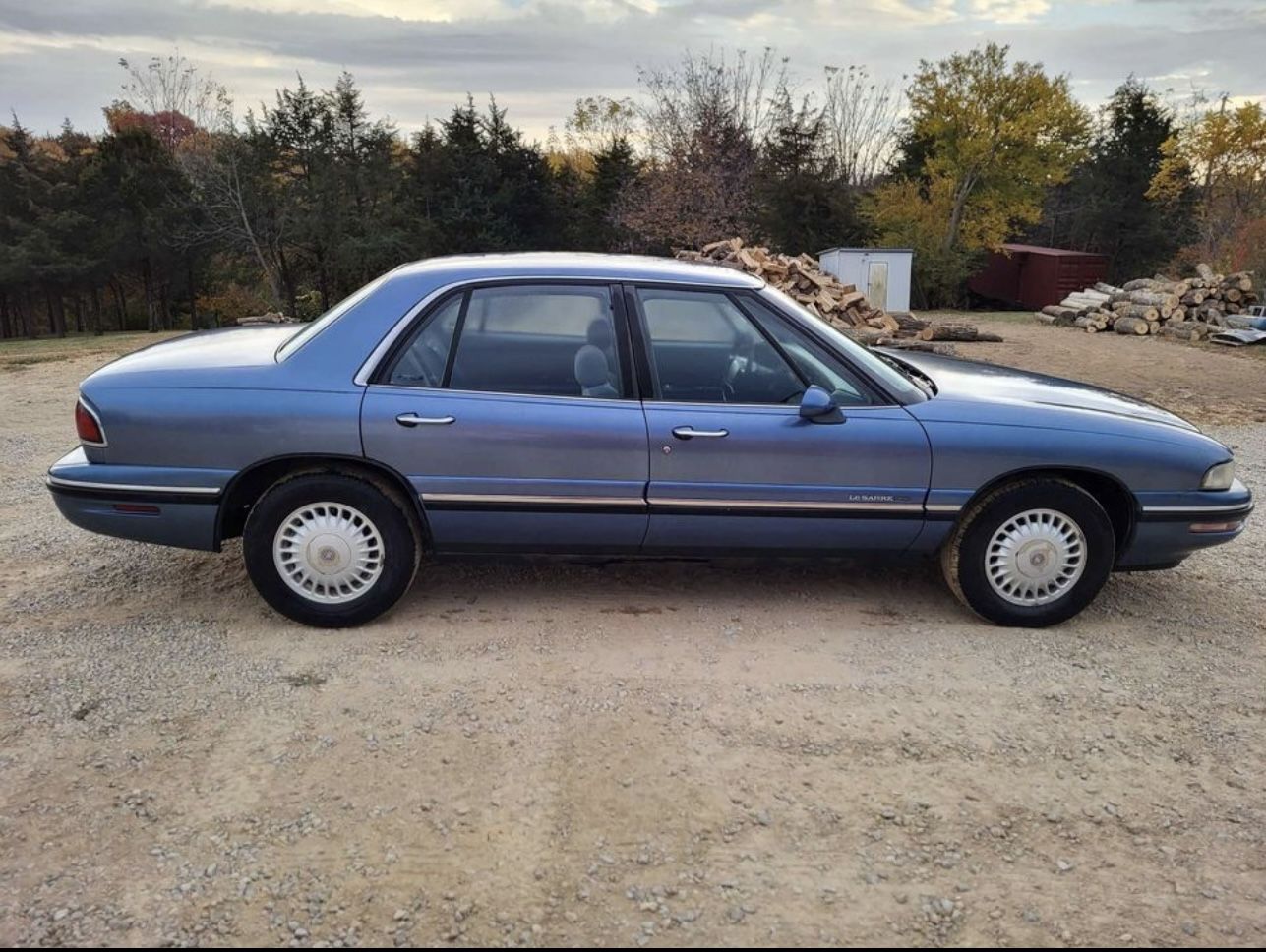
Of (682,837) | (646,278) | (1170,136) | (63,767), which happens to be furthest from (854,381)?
(1170,136)

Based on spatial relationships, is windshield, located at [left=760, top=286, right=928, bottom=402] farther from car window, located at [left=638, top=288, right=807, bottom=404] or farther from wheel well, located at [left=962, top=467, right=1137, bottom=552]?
wheel well, located at [left=962, top=467, right=1137, bottom=552]

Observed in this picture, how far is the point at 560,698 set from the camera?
3248 mm

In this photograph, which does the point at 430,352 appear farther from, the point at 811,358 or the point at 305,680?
the point at 811,358

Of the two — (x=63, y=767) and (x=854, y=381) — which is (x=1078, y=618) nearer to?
(x=854, y=381)

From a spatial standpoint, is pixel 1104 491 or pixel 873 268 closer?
pixel 1104 491

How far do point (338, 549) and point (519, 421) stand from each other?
95 cm

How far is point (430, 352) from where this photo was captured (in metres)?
3.72

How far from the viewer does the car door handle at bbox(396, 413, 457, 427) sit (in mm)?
3615

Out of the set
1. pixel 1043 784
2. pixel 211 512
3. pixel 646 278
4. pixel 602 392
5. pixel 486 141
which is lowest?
pixel 1043 784

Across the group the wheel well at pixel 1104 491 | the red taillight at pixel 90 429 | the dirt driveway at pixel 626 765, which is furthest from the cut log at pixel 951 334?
the red taillight at pixel 90 429

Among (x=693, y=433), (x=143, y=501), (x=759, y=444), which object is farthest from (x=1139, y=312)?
(x=143, y=501)

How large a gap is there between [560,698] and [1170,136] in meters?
38.4

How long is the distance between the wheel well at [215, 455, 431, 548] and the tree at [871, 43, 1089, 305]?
3012 cm

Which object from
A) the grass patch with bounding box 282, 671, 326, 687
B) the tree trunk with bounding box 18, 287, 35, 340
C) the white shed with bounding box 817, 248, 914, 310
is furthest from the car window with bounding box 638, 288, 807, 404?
the tree trunk with bounding box 18, 287, 35, 340
